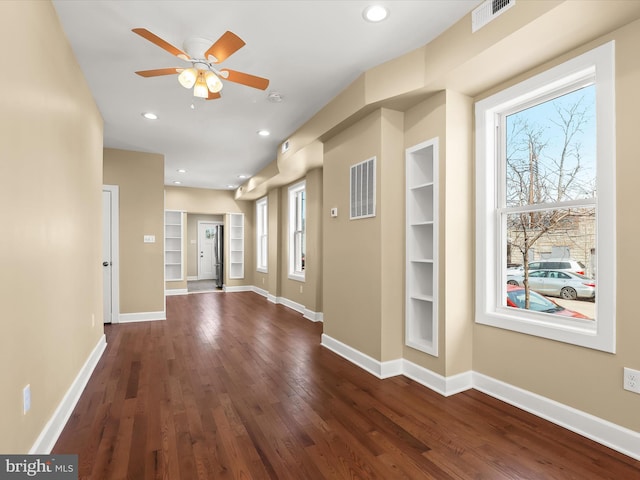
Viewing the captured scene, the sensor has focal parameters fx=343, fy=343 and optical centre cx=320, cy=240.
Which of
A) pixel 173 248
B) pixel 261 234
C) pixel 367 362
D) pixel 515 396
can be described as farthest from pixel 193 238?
pixel 515 396

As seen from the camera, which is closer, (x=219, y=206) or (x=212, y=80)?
(x=212, y=80)

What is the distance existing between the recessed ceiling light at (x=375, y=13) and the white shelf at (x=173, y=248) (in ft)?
26.1

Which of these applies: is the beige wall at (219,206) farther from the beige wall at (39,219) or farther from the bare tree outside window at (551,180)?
the bare tree outside window at (551,180)

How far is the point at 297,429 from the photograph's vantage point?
2.35m

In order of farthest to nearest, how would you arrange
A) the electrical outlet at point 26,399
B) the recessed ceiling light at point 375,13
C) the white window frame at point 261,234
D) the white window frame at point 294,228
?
the white window frame at point 261,234, the white window frame at point 294,228, the recessed ceiling light at point 375,13, the electrical outlet at point 26,399

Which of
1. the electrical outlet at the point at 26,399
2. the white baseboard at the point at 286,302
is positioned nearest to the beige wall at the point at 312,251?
the white baseboard at the point at 286,302

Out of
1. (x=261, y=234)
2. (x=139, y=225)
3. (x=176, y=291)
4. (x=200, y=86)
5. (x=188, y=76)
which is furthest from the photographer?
(x=261, y=234)

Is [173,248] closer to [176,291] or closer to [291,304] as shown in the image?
[176,291]

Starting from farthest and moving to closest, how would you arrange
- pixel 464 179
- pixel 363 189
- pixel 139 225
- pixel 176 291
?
pixel 176 291
pixel 139 225
pixel 363 189
pixel 464 179

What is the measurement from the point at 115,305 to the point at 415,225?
5.00 meters

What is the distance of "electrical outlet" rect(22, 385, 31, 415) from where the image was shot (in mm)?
1778

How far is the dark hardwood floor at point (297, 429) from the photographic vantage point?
1.93 m

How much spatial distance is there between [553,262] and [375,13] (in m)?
2.25

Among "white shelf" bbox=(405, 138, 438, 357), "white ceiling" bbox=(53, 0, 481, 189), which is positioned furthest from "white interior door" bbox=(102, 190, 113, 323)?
"white shelf" bbox=(405, 138, 438, 357)
